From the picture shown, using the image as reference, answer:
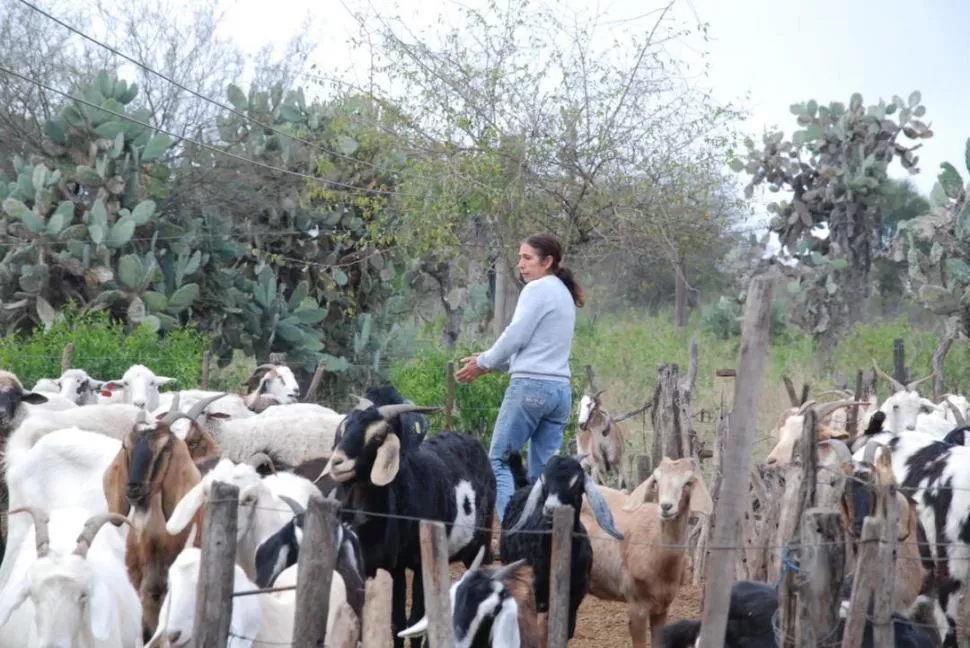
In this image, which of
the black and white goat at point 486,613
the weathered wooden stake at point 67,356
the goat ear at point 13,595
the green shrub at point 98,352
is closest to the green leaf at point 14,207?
the green shrub at point 98,352

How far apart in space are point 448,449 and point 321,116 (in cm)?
1015

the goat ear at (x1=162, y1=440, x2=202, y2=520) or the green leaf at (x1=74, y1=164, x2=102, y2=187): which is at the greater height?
the green leaf at (x1=74, y1=164, x2=102, y2=187)

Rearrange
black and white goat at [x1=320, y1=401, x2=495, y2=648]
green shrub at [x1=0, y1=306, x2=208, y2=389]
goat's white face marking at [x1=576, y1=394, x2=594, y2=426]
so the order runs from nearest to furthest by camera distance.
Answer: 1. black and white goat at [x1=320, y1=401, x2=495, y2=648]
2. goat's white face marking at [x1=576, y1=394, x2=594, y2=426]
3. green shrub at [x1=0, y1=306, x2=208, y2=389]

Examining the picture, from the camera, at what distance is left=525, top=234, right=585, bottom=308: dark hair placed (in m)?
7.10

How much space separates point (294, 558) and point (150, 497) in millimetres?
1249

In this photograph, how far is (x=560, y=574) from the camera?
4.91 meters

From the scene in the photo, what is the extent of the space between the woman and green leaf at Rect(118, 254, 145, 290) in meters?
7.67

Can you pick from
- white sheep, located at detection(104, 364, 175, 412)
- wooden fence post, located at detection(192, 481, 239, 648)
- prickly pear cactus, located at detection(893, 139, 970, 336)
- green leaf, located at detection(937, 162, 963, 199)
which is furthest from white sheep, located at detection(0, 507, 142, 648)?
green leaf, located at detection(937, 162, 963, 199)

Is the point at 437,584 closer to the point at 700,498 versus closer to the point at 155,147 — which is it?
the point at 700,498

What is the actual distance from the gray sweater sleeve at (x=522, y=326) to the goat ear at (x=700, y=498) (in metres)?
1.14

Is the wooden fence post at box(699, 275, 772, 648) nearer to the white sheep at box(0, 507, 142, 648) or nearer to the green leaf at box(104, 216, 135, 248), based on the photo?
the white sheep at box(0, 507, 142, 648)

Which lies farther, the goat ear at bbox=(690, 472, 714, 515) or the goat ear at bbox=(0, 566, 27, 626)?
the goat ear at bbox=(690, 472, 714, 515)

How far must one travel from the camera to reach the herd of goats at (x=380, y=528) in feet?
17.5

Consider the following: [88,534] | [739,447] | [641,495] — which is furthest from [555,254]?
[739,447]
